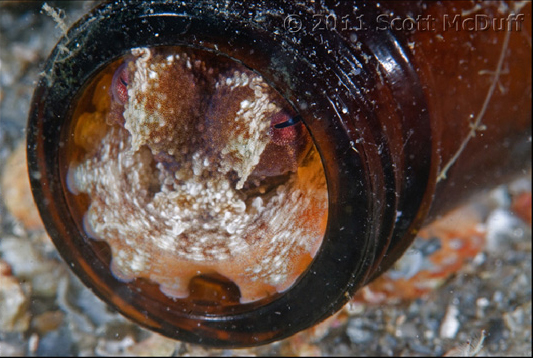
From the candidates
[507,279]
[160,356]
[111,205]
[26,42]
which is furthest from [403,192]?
[26,42]

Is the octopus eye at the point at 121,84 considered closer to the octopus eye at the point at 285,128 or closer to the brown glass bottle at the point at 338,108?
the brown glass bottle at the point at 338,108

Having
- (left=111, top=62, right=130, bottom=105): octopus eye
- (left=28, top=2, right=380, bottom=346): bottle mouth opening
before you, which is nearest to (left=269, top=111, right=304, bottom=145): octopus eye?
(left=28, top=2, right=380, bottom=346): bottle mouth opening

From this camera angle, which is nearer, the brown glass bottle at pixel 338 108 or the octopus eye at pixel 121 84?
the brown glass bottle at pixel 338 108

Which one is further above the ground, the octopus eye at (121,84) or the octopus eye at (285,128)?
the octopus eye at (121,84)

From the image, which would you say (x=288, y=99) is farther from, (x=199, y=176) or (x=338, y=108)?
(x=199, y=176)

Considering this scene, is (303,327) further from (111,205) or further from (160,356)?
(160,356)

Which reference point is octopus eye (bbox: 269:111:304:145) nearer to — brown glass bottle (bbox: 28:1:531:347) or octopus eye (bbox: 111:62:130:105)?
brown glass bottle (bbox: 28:1:531:347)

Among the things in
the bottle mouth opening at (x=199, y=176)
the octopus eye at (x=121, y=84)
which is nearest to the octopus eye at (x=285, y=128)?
the bottle mouth opening at (x=199, y=176)
